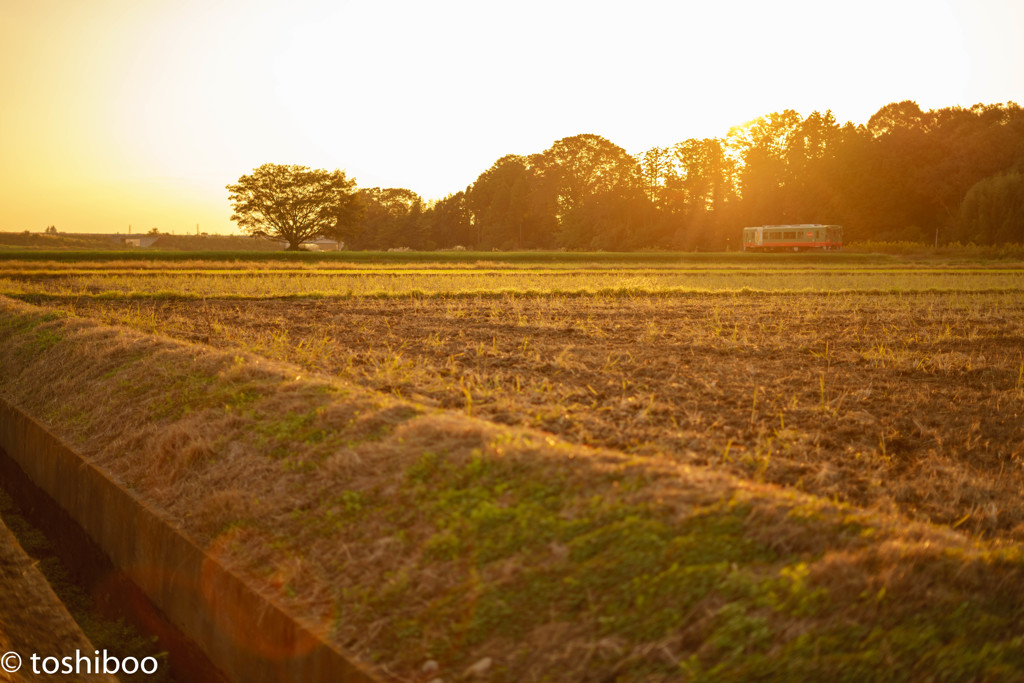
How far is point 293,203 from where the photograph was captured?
205ft

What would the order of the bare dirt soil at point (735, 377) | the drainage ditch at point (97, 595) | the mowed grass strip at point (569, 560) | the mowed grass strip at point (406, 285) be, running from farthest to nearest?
the mowed grass strip at point (406, 285) → the bare dirt soil at point (735, 377) → the drainage ditch at point (97, 595) → the mowed grass strip at point (569, 560)

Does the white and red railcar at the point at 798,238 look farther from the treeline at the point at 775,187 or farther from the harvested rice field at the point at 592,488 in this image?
the harvested rice field at the point at 592,488

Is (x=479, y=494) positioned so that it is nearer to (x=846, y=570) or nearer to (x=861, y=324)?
(x=846, y=570)

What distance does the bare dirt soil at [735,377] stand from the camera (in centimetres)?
475

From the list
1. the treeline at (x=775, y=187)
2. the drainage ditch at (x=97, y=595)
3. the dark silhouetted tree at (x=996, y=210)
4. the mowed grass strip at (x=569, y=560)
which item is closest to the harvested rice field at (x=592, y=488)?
the mowed grass strip at (x=569, y=560)

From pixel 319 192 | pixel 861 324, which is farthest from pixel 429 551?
pixel 319 192

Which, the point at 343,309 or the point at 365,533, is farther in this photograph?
the point at 343,309

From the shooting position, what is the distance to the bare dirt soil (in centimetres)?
475

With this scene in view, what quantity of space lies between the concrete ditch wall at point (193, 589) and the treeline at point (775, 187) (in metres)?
58.1

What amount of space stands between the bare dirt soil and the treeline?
48.3 metres

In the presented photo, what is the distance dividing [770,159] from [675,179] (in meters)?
9.32

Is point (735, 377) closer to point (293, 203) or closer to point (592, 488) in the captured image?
point (592, 488)

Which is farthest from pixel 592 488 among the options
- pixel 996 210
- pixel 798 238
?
pixel 996 210

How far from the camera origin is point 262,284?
22156 mm
